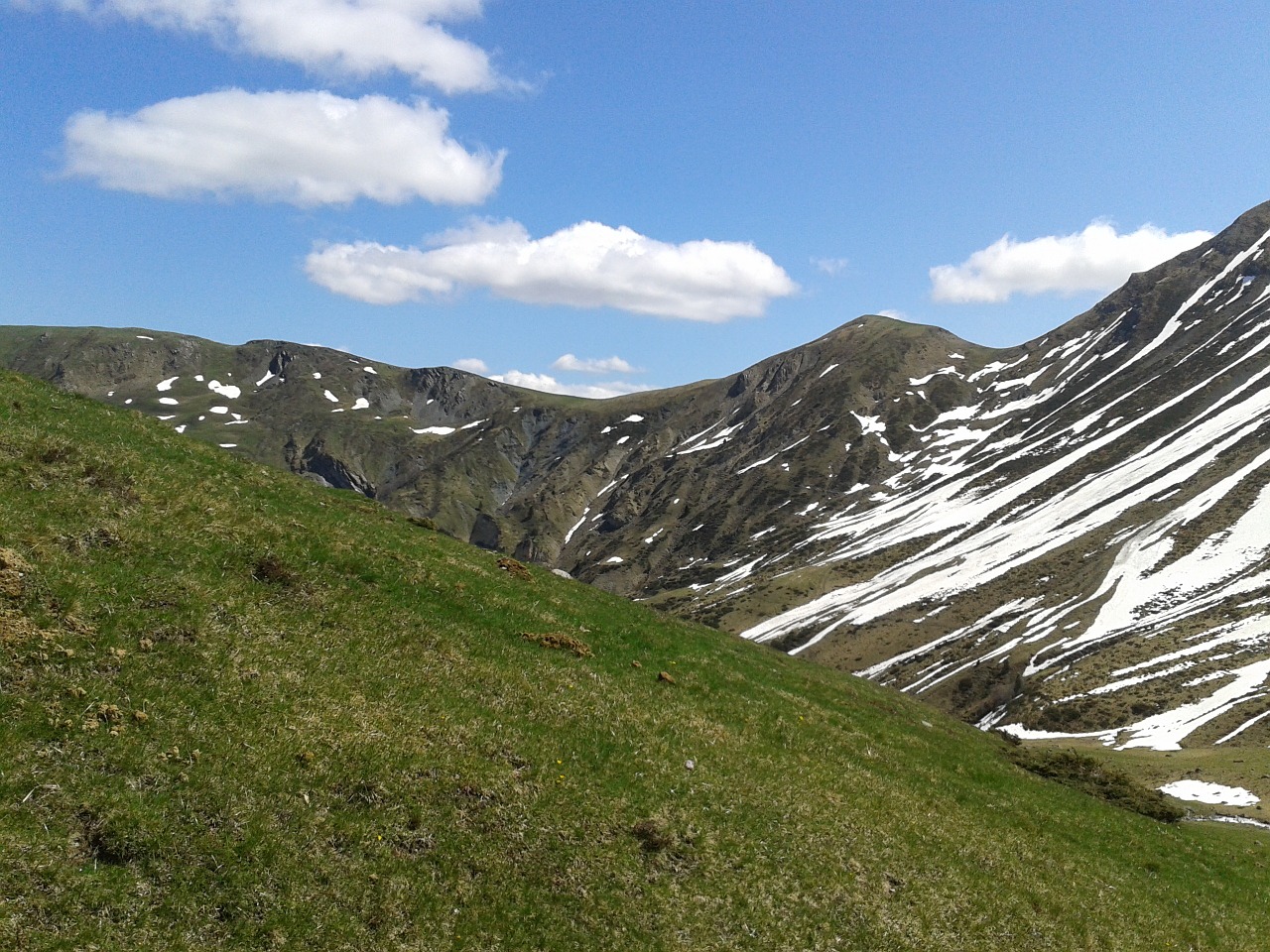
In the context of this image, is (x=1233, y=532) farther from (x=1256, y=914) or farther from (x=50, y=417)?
(x=50, y=417)

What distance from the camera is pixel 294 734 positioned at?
1576 cm

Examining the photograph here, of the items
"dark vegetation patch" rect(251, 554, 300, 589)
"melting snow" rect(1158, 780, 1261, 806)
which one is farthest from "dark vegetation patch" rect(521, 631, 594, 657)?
"melting snow" rect(1158, 780, 1261, 806)

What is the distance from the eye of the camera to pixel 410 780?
15977mm

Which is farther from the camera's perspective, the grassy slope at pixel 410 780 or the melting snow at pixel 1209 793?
the melting snow at pixel 1209 793

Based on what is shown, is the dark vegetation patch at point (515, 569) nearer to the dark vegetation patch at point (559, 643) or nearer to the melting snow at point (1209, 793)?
the dark vegetation patch at point (559, 643)

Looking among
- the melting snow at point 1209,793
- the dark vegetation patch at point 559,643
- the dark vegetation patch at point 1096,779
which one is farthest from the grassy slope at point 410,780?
the melting snow at point 1209,793

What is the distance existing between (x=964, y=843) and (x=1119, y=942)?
401 centimetres

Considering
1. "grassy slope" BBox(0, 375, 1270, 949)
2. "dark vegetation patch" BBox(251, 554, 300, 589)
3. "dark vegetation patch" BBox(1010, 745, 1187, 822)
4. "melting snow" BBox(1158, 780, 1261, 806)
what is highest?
"dark vegetation patch" BBox(251, 554, 300, 589)

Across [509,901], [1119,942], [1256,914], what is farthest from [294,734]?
[1256,914]

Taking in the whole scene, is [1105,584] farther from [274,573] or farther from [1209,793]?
[274,573]

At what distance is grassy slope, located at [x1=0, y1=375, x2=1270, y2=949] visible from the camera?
12641mm

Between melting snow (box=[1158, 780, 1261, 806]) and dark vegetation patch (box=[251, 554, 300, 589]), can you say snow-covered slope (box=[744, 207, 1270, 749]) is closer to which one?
melting snow (box=[1158, 780, 1261, 806])

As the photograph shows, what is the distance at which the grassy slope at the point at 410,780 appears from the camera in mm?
12641

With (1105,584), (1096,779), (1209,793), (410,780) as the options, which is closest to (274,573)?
(410,780)
